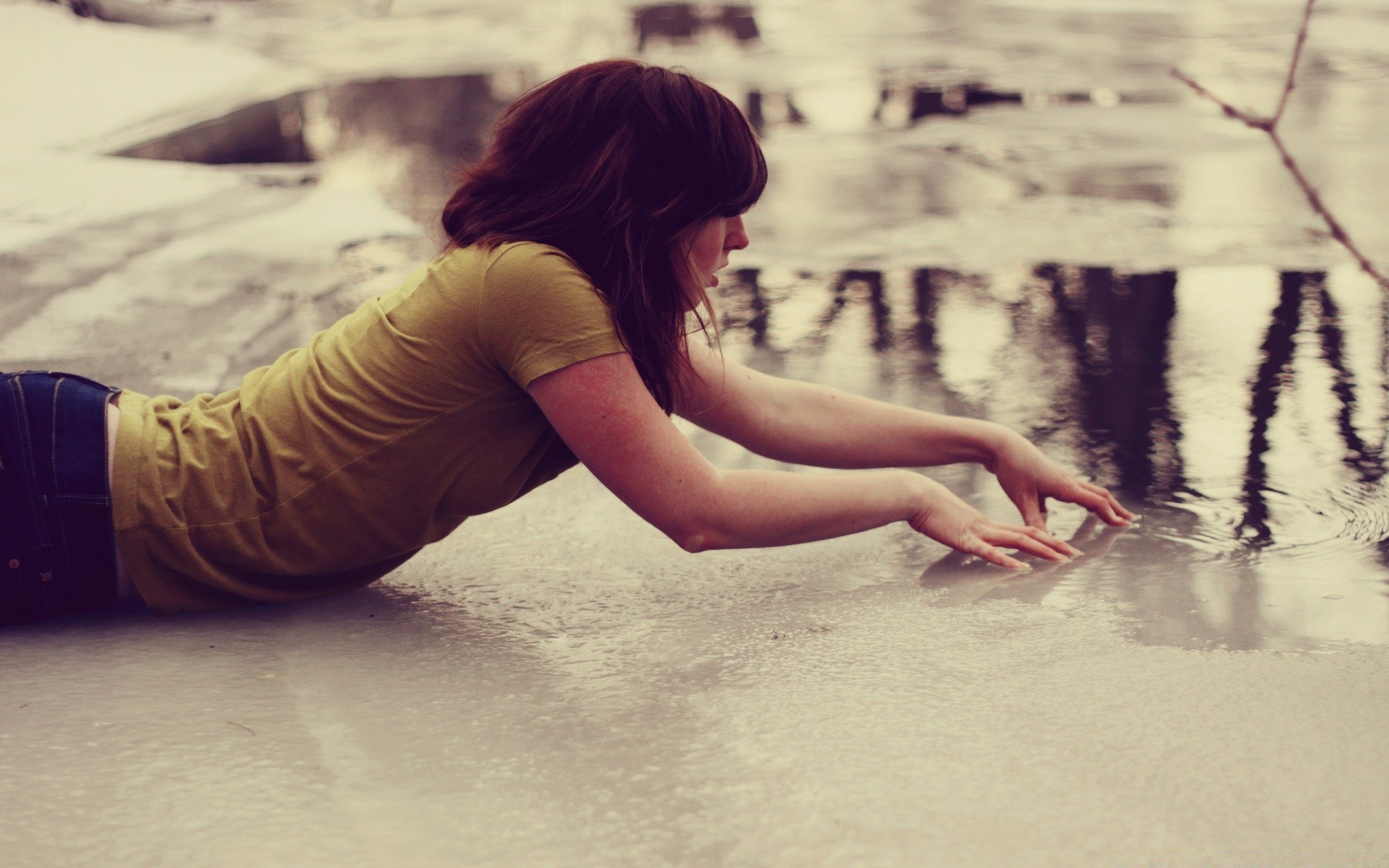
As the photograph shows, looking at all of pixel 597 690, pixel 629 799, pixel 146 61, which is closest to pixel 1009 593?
pixel 597 690

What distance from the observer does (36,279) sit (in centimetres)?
418

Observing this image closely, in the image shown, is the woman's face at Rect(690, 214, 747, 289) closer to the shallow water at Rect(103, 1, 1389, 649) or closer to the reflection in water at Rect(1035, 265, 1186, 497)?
the shallow water at Rect(103, 1, 1389, 649)

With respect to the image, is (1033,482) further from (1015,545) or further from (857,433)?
(857,433)

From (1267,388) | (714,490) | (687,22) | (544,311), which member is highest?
(687,22)

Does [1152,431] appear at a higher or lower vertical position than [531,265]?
lower

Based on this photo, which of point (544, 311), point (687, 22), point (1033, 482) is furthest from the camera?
point (687, 22)

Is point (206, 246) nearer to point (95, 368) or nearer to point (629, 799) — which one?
point (95, 368)

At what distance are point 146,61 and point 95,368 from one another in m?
5.08

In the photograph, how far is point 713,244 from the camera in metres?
2.05

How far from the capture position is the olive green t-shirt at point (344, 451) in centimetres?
202

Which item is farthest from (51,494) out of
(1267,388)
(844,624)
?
(1267,388)

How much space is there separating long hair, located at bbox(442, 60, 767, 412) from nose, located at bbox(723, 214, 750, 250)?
0.05 metres

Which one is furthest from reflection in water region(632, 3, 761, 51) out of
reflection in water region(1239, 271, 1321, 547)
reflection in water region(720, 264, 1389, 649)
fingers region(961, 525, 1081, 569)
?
fingers region(961, 525, 1081, 569)

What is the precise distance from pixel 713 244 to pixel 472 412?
422 mm
